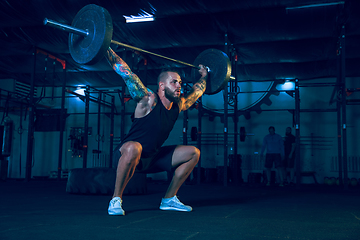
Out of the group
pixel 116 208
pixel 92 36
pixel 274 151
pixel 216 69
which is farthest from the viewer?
pixel 274 151

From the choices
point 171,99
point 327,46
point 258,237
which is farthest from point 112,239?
point 327,46

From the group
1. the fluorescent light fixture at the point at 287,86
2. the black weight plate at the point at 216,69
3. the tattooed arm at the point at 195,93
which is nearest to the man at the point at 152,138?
the tattooed arm at the point at 195,93

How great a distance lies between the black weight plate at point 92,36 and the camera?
86.0 inches

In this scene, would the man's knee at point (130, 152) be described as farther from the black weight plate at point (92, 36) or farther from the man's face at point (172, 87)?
the black weight plate at point (92, 36)

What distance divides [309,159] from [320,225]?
265 inches

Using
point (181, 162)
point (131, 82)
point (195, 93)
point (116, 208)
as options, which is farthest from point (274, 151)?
point (116, 208)

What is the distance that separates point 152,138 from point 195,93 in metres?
0.64

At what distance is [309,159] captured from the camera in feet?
26.6

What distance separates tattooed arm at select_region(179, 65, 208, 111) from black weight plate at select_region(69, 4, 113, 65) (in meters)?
0.71

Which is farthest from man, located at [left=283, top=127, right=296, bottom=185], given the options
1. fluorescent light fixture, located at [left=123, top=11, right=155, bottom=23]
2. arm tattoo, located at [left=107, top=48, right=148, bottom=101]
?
arm tattoo, located at [left=107, top=48, right=148, bottom=101]

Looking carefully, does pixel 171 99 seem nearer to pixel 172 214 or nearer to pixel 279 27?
pixel 172 214

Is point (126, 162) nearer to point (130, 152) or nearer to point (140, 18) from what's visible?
point (130, 152)

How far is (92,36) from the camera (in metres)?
2.26

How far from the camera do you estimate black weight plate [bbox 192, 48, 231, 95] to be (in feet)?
9.99
